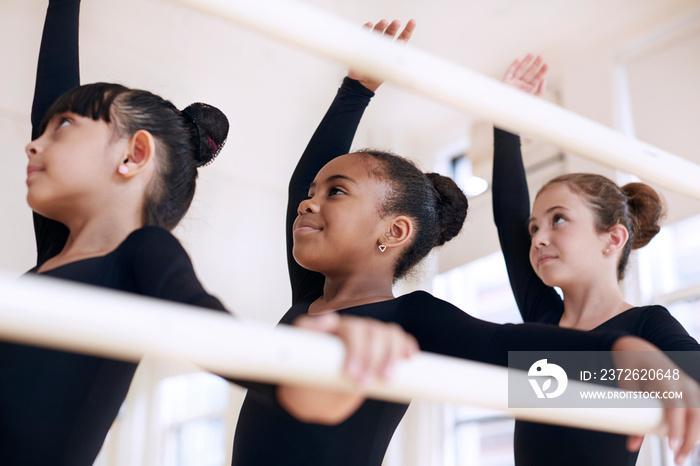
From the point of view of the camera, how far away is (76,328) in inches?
14.5

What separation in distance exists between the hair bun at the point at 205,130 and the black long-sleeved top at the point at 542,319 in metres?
0.61

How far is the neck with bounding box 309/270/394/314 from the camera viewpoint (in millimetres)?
1038

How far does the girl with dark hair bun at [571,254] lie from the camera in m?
1.09

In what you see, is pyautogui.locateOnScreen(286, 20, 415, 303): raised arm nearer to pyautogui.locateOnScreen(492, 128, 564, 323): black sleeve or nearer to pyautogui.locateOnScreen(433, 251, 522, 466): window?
pyautogui.locateOnScreen(492, 128, 564, 323): black sleeve

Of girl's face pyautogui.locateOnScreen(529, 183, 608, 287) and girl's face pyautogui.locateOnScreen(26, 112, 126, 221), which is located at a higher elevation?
girl's face pyautogui.locateOnScreen(529, 183, 608, 287)

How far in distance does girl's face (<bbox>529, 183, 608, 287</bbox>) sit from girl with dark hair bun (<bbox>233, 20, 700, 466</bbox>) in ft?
0.49

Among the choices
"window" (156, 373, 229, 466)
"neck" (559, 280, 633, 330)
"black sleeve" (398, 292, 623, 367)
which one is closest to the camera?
"black sleeve" (398, 292, 623, 367)

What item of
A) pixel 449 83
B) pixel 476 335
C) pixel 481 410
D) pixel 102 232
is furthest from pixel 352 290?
pixel 481 410

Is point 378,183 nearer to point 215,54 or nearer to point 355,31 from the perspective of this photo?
point 355,31

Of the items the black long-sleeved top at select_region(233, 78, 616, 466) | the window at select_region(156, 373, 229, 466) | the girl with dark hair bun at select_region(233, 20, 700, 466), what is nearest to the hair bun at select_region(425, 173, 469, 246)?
the girl with dark hair bun at select_region(233, 20, 700, 466)

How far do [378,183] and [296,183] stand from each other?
6.9 inches

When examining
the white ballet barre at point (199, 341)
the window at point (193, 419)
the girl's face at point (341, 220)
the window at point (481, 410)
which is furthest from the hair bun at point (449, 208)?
the window at point (193, 419)

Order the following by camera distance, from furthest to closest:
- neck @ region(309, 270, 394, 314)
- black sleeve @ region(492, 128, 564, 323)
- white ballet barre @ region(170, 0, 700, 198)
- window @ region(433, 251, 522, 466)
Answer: window @ region(433, 251, 522, 466) < black sleeve @ region(492, 128, 564, 323) < neck @ region(309, 270, 394, 314) < white ballet barre @ region(170, 0, 700, 198)

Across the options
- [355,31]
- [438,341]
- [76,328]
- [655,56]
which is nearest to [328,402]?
[76,328]
